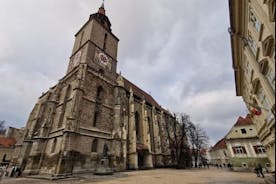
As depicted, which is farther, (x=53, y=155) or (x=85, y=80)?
(x=85, y=80)

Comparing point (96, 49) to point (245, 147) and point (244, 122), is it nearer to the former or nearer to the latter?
point (244, 122)

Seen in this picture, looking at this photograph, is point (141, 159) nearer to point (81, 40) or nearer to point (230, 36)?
point (230, 36)

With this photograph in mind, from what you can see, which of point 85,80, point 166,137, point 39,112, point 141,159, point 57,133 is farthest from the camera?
point 166,137

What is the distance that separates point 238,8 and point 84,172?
20222mm

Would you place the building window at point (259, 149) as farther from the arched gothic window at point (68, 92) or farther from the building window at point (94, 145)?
the arched gothic window at point (68, 92)

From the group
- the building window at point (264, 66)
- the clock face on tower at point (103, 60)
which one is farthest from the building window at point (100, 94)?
the building window at point (264, 66)

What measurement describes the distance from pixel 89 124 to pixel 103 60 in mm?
12770

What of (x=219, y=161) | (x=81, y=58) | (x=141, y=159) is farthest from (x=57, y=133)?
(x=219, y=161)

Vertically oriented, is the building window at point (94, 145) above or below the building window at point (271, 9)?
below

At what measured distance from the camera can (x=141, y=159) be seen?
25.2 m

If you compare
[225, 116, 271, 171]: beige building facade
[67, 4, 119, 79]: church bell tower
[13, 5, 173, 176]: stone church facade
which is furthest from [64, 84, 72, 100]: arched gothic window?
[225, 116, 271, 171]: beige building facade

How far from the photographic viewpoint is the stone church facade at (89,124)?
16719 millimetres

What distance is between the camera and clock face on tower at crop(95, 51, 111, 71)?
1001 inches

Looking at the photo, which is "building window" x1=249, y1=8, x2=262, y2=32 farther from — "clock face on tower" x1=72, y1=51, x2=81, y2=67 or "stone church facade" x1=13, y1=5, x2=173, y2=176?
"clock face on tower" x1=72, y1=51, x2=81, y2=67
